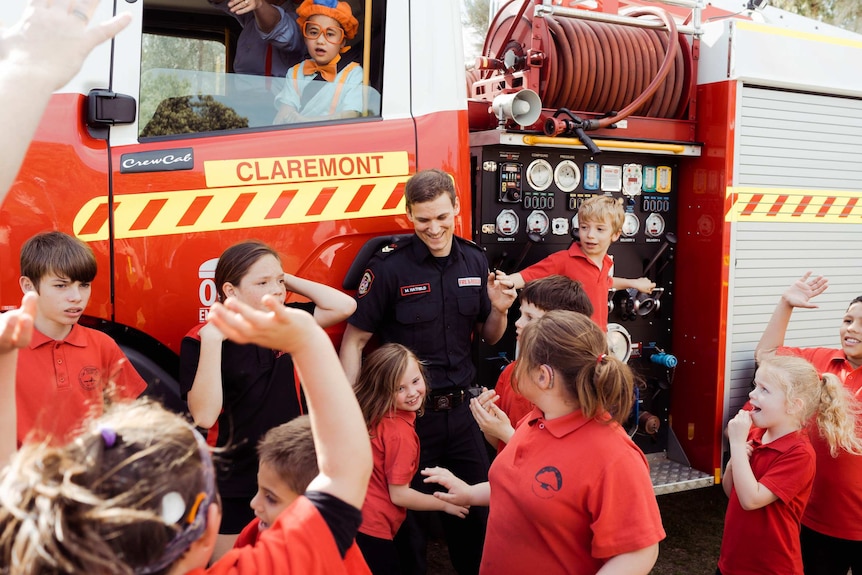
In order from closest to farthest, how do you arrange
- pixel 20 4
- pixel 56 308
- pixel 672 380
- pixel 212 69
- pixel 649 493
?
pixel 649 493
pixel 56 308
pixel 20 4
pixel 212 69
pixel 672 380

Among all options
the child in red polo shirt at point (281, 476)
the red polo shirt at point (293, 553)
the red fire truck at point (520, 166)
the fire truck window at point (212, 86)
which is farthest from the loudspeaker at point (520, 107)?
the red polo shirt at point (293, 553)

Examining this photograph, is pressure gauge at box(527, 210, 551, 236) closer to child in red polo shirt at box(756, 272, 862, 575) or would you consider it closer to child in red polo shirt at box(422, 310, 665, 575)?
child in red polo shirt at box(756, 272, 862, 575)

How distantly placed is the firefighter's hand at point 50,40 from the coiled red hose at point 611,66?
285cm

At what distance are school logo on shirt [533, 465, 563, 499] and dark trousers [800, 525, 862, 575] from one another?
5.13 feet

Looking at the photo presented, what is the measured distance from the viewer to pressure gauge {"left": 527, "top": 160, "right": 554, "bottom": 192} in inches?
150

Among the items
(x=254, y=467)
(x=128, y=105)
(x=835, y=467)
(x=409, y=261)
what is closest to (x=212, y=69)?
(x=128, y=105)

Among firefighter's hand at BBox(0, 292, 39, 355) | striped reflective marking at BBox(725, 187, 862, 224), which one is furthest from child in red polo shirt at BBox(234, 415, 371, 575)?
striped reflective marking at BBox(725, 187, 862, 224)

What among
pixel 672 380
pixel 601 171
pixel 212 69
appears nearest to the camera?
pixel 212 69

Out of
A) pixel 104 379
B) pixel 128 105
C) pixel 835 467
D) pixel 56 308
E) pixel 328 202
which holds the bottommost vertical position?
pixel 835 467

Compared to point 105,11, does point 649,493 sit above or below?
below

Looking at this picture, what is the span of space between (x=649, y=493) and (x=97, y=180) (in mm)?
1942

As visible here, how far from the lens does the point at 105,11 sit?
276 cm

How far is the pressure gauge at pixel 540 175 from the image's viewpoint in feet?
12.5

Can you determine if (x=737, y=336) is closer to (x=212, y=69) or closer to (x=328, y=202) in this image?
(x=328, y=202)
